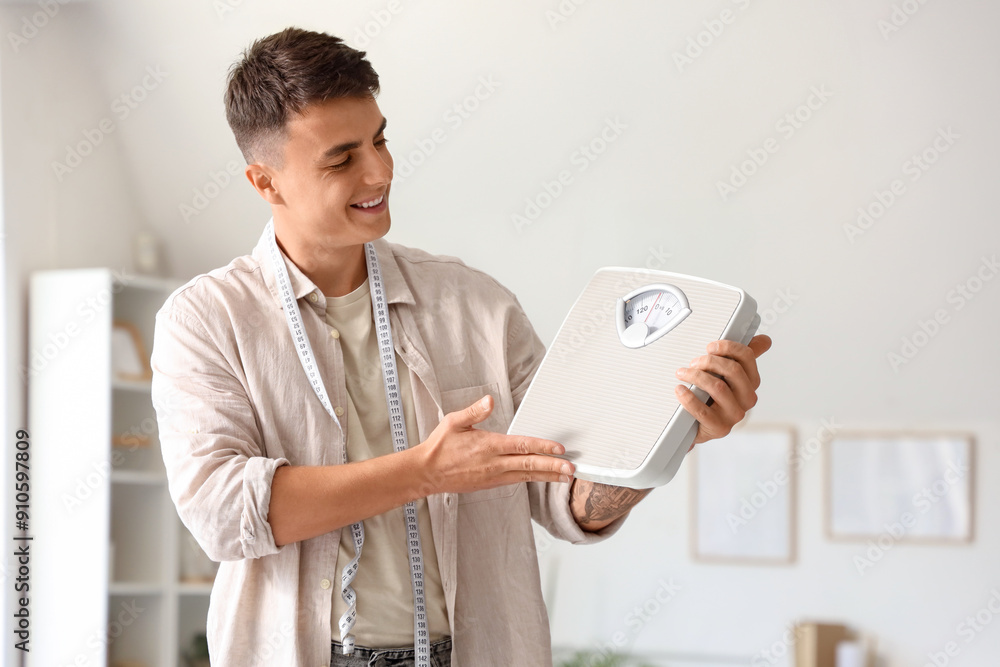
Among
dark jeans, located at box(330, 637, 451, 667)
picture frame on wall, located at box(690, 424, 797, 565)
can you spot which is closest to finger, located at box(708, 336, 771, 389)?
dark jeans, located at box(330, 637, 451, 667)

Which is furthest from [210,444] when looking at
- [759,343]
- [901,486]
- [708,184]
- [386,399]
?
[901,486]

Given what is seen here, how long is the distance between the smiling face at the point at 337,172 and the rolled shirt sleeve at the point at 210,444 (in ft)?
0.71

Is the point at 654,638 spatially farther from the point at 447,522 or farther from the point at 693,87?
the point at 447,522

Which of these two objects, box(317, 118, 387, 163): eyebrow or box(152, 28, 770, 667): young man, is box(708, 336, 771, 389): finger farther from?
box(317, 118, 387, 163): eyebrow

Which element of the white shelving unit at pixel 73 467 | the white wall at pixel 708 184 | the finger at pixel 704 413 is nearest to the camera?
the finger at pixel 704 413

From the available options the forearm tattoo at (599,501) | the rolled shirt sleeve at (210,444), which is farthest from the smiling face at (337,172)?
the forearm tattoo at (599,501)

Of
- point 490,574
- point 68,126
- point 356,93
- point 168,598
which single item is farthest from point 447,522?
point 68,126

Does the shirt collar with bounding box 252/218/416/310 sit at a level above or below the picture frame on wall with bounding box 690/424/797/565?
above

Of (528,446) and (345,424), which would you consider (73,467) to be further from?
(528,446)

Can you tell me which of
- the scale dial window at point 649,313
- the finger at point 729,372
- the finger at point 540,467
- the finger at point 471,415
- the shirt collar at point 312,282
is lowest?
the finger at point 540,467

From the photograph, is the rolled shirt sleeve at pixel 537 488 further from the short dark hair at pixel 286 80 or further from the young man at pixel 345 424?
the short dark hair at pixel 286 80

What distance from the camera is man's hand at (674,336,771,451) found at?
102cm

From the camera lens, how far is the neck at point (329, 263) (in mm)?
1285

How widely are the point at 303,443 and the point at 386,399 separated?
0.12 meters
